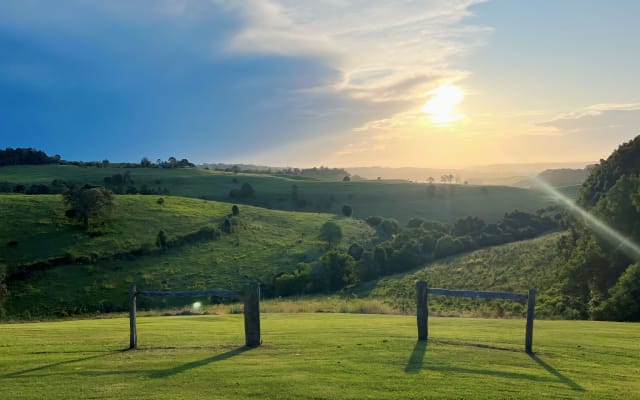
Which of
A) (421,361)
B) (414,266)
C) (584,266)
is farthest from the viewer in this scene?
(414,266)

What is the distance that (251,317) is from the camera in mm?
13742

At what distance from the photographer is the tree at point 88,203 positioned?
2867 inches

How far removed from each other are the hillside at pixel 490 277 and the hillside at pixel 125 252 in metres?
16.4

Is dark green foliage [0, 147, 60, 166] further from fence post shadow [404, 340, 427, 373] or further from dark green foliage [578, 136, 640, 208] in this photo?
fence post shadow [404, 340, 427, 373]

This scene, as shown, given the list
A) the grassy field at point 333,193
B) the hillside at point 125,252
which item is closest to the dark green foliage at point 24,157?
the grassy field at point 333,193

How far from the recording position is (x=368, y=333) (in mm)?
15500

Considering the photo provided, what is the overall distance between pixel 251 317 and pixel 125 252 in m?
57.9

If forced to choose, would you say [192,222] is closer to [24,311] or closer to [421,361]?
[24,311]

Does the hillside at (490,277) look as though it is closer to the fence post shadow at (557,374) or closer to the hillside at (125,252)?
the hillside at (125,252)

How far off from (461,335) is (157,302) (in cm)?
4323

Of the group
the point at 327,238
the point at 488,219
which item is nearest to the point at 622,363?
the point at 327,238

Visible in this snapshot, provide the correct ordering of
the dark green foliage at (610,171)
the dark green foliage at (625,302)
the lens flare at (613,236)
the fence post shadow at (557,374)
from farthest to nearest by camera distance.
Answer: the dark green foliage at (610,171), the lens flare at (613,236), the dark green foliage at (625,302), the fence post shadow at (557,374)

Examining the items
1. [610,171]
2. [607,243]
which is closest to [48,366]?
[607,243]

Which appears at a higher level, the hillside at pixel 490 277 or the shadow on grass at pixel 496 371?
the shadow on grass at pixel 496 371
